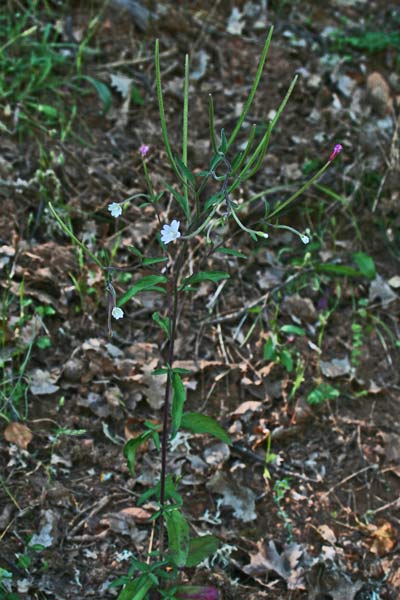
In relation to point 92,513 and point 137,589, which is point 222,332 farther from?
point 137,589

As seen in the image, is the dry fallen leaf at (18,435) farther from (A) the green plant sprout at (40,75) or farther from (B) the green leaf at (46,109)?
(B) the green leaf at (46,109)

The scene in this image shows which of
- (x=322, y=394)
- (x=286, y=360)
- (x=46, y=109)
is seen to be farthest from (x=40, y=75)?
(x=322, y=394)

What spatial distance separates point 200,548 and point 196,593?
0.14 meters

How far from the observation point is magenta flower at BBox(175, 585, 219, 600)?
8.11 ft

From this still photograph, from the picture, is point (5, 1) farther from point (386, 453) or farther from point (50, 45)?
point (386, 453)

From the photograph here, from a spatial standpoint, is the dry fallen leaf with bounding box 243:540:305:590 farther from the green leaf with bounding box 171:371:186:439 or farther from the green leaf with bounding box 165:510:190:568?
the green leaf with bounding box 171:371:186:439

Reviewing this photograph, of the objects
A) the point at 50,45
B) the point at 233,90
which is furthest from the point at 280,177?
the point at 50,45

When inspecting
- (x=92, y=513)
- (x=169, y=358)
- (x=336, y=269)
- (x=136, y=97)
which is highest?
(x=169, y=358)

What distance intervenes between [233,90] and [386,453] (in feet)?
6.94

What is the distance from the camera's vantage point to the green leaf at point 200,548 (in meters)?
2.47

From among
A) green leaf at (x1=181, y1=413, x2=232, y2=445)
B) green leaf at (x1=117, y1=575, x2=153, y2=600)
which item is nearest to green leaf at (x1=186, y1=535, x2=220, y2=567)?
green leaf at (x1=117, y1=575, x2=153, y2=600)

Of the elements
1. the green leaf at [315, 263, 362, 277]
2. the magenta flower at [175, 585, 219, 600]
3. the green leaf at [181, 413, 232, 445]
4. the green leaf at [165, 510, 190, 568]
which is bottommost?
the magenta flower at [175, 585, 219, 600]

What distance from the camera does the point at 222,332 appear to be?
3.38 m

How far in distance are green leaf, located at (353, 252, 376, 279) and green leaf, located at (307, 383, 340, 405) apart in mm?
645
